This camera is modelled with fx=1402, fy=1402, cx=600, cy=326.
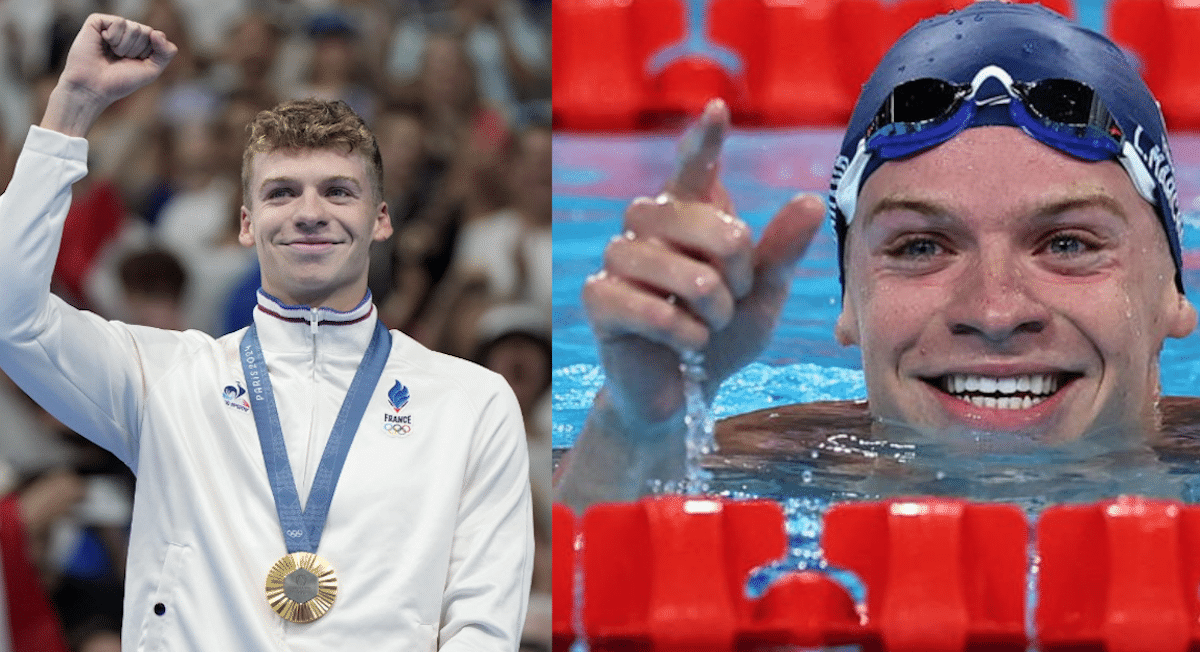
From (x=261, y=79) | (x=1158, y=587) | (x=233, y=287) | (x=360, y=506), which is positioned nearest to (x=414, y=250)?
(x=233, y=287)

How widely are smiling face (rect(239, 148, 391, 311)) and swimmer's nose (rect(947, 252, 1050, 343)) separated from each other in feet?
4.63

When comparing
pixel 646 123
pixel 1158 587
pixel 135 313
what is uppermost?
pixel 646 123

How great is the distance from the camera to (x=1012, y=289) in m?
2.92

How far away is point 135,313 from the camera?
3158mm

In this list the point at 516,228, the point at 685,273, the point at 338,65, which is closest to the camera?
the point at 685,273

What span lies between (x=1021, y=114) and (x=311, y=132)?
5.27 ft

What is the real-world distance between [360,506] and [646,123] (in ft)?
6.11

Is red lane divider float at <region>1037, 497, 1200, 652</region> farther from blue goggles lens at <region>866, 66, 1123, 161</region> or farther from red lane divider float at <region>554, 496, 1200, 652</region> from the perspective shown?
blue goggles lens at <region>866, 66, 1123, 161</region>

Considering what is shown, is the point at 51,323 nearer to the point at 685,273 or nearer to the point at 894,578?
the point at 685,273

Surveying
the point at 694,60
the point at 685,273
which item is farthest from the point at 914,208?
the point at 694,60

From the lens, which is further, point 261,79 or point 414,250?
point 261,79

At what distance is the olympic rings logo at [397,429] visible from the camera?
6.60 ft

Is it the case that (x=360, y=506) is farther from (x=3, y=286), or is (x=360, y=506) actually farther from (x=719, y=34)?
(x=719, y=34)

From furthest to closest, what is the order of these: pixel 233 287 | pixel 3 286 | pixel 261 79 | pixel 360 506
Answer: pixel 261 79, pixel 233 287, pixel 360 506, pixel 3 286
